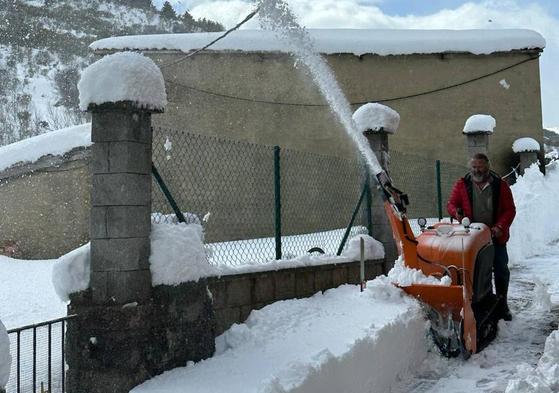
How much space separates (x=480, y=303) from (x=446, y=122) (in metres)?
11.3

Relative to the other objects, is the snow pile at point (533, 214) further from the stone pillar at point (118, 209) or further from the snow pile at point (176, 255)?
the stone pillar at point (118, 209)

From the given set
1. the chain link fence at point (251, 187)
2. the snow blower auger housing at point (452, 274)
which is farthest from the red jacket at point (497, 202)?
the chain link fence at point (251, 187)

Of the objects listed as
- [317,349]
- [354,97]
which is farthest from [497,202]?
[354,97]

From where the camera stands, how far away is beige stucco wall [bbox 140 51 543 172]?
617 inches

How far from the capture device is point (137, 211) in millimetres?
4016

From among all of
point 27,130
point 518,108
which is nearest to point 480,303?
point 518,108

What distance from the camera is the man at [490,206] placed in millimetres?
6318

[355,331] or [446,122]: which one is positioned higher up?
[446,122]

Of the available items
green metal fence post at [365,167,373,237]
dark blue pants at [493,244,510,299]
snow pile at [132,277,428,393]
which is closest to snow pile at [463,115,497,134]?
green metal fence post at [365,167,373,237]

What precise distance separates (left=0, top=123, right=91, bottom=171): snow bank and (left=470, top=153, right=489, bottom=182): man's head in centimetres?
879

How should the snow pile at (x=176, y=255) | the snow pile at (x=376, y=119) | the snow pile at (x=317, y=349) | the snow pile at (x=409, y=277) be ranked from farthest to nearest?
the snow pile at (x=376, y=119) → the snow pile at (x=409, y=277) → the snow pile at (x=176, y=255) → the snow pile at (x=317, y=349)

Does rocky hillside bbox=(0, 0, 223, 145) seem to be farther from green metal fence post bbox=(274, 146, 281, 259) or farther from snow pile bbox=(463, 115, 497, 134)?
green metal fence post bbox=(274, 146, 281, 259)

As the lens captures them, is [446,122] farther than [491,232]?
Yes

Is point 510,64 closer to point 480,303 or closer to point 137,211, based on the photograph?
point 480,303
